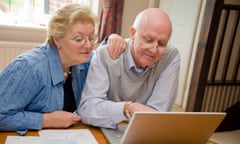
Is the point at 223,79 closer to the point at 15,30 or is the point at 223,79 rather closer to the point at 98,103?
the point at 98,103

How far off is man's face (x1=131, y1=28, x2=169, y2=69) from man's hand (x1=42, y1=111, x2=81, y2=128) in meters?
0.43

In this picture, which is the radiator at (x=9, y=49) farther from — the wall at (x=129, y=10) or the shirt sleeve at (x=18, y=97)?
the shirt sleeve at (x=18, y=97)

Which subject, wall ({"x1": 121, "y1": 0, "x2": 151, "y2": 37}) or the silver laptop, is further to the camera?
wall ({"x1": 121, "y1": 0, "x2": 151, "y2": 37})

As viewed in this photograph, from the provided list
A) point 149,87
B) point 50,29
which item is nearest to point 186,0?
point 149,87

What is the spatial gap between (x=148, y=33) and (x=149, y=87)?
11.8 inches

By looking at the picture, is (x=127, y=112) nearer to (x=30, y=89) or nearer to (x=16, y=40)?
(x=30, y=89)

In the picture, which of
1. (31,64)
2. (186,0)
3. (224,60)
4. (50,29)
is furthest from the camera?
(186,0)

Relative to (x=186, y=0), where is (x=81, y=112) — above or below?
below

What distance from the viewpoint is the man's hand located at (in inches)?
41.5

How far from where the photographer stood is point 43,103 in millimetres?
1117

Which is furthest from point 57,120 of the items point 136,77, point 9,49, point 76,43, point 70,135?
point 9,49

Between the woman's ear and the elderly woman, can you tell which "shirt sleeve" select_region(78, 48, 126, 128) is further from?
the woman's ear

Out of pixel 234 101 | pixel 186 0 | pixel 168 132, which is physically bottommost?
pixel 234 101

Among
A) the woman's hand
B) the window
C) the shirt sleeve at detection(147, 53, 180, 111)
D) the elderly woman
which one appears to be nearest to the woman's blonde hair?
the elderly woman
